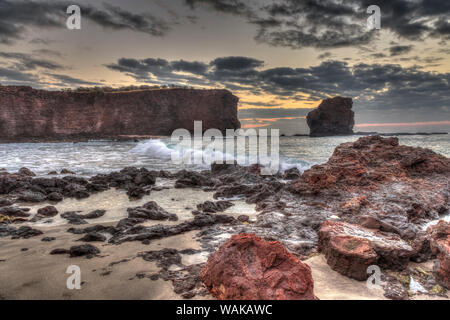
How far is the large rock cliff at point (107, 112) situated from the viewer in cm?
3844

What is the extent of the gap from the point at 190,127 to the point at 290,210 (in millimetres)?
48850

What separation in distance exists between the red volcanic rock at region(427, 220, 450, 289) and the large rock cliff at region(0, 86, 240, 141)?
46078 mm

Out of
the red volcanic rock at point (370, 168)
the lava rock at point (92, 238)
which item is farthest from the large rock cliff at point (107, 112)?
the lava rock at point (92, 238)

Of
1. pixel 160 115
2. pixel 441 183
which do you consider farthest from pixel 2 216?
pixel 160 115

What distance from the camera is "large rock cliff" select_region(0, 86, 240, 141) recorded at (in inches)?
1513

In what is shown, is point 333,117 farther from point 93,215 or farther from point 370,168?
point 93,215

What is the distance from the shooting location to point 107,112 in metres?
46.8

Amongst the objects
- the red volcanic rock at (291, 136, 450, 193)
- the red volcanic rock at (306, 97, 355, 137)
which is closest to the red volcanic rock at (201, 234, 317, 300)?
the red volcanic rock at (291, 136, 450, 193)

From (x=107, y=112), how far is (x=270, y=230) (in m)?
49.5

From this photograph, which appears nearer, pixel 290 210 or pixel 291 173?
pixel 290 210

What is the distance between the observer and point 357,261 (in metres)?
2.50

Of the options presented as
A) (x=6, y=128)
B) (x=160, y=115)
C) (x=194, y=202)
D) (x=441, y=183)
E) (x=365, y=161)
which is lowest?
(x=194, y=202)

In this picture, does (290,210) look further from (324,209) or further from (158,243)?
(158,243)

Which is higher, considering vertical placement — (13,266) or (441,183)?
(441,183)
